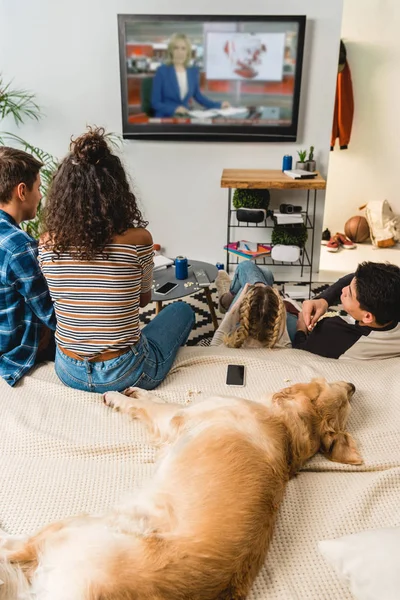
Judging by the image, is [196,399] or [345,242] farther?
[345,242]

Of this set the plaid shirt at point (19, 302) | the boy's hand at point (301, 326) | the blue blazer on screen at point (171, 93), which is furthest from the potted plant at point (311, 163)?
the plaid shirt at point (19, 302)

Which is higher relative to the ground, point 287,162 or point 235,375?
point 287,162

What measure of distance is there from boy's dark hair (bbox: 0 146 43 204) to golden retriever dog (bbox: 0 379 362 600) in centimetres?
108

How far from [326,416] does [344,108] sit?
3.95 meters

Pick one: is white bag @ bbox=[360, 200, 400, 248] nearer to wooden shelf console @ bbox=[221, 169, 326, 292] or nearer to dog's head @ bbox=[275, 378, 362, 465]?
wooden shelf console @ bbox=[221, 169, 326, 292]

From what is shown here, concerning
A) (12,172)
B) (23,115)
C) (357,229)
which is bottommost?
(357,229)

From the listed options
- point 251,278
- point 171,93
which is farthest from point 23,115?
point 251,278

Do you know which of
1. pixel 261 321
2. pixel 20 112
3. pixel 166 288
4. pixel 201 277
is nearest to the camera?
pixel 261 321

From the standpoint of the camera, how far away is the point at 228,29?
11.9ft

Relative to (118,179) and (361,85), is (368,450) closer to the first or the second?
(118,179)

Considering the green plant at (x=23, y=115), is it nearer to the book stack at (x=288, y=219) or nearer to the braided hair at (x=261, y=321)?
the book stack at (x=288, y=219)

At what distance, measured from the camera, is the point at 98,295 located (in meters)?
1.74

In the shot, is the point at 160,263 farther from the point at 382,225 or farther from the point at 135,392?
the point at 382,225

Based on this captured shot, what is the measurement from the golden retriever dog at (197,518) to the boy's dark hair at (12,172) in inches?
42.4
